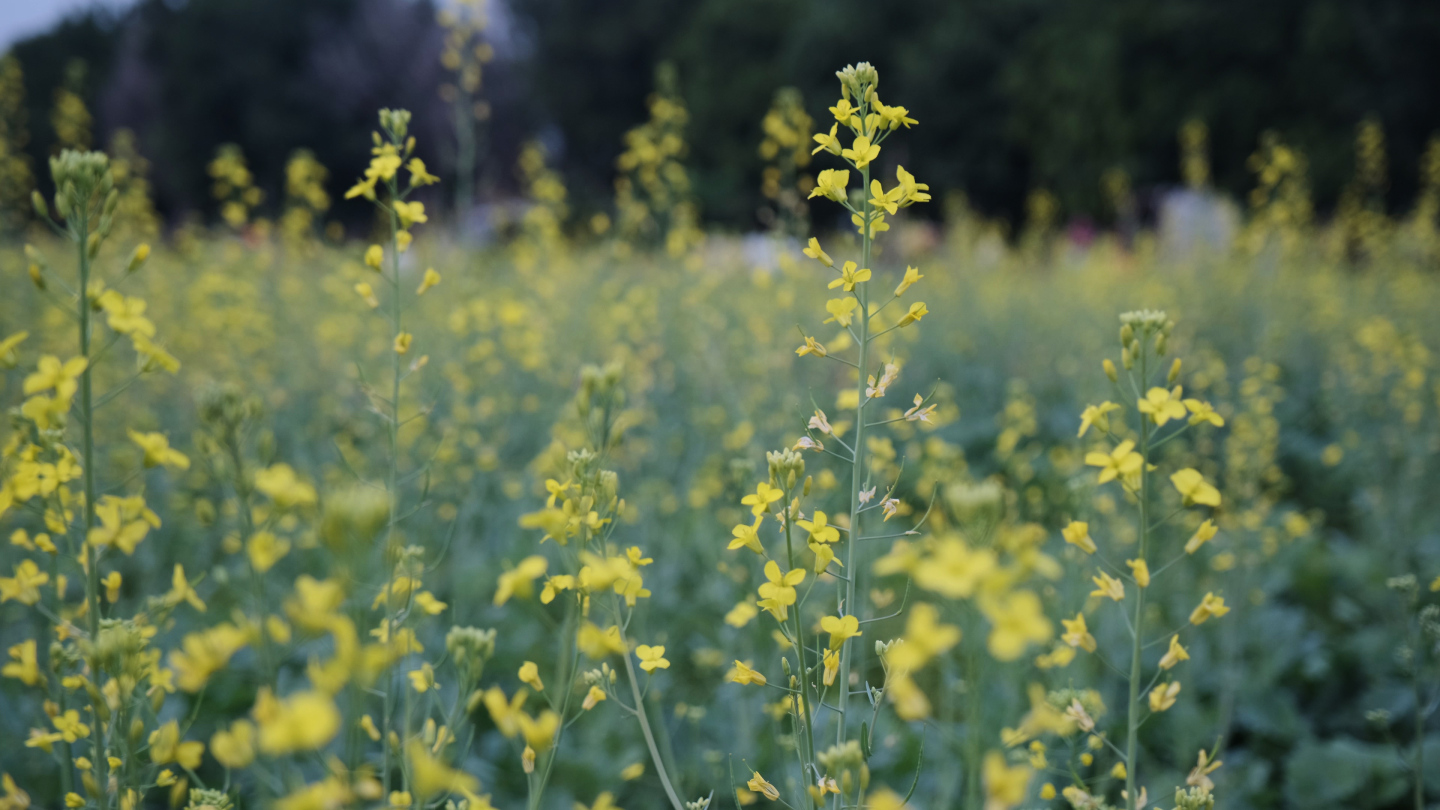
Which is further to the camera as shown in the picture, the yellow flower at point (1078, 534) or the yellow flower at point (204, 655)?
the yellow flower at point (1078, 534)

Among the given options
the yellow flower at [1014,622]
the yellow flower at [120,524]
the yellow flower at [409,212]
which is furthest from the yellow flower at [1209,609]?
the yellow flower at [120,524]

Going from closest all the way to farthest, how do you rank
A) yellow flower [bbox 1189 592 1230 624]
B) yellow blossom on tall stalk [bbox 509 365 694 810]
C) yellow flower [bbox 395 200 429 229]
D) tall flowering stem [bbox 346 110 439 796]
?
1. yellow blossom on tall stalk [bbox 509 365 694 810]
2. yellow flower [bbox 1189 592 1230 624]
3. tall flowering stem [bbox 346 110 439 796]
4. yellow flower [bbox 395 200 429 229]

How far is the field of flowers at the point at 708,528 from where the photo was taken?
3.77 feet

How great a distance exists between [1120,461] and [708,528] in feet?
8.75

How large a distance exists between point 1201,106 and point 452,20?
14.0 metres

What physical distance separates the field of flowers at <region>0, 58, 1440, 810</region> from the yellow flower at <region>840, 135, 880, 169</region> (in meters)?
0.01

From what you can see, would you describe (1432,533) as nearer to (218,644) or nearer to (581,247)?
(218,644)

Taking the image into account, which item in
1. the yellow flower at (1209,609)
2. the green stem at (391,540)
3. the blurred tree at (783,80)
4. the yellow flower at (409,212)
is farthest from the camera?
the blurred tree at (783,80)

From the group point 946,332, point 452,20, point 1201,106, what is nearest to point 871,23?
point 1201,106

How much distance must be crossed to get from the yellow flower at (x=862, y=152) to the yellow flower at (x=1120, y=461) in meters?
0.56

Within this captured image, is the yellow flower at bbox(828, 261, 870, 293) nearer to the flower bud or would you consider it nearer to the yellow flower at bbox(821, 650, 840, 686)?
the yellow flower at bbox(821, 650, 840, 686)

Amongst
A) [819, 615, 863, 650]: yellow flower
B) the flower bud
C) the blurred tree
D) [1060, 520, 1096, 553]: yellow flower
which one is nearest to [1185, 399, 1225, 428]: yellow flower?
[1060, 520, 1096, 553]: yellow flower

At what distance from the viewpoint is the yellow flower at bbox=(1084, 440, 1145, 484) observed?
3.90 ft

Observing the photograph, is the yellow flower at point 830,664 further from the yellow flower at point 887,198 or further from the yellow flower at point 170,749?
the yellow flower at point 170,749
